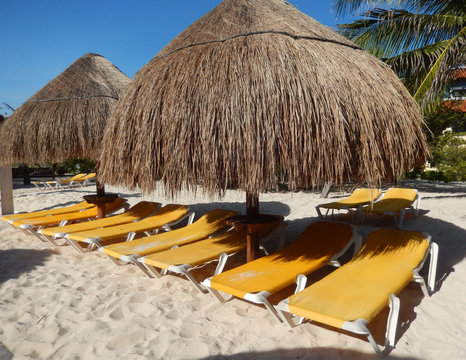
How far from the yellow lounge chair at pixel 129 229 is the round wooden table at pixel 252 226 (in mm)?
1447

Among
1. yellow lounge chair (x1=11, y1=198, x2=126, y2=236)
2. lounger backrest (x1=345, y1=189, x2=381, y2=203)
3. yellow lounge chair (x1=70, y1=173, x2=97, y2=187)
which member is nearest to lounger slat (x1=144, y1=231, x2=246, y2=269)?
yellow lounge chair (x1=11, y1=198, x2=126, y2=236)

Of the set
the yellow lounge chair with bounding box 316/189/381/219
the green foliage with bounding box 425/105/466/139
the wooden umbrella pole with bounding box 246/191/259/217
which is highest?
the green foliage with bounding box 425/105/466/139

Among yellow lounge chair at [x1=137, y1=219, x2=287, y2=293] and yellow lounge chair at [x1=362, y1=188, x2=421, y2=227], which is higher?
yellow lounge chair at [x1=362, y1=188, x2=421, y2=227]

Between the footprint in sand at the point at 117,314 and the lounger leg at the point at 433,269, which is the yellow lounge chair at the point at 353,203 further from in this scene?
the footprint in sand at the point at 117,314

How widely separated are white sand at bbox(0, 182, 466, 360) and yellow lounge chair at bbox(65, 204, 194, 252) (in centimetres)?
30

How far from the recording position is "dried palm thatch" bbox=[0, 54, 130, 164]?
4969 mm

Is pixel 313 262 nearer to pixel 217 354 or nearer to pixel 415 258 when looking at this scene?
pixel 415 258

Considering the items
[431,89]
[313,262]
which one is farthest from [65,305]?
[431,89]

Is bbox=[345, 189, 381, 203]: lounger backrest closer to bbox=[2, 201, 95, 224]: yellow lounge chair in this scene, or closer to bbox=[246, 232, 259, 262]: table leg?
bbox=[246, 232, 259, 262]: table leg

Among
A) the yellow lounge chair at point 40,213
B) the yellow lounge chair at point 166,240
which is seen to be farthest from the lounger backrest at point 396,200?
the yellow lounge chair at point 40,213

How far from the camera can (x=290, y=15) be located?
3.18m

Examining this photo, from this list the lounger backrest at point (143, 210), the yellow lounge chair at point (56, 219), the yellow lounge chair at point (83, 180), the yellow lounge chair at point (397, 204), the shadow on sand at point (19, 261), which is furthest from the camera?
the yellow lounge chair at point (83, 180)

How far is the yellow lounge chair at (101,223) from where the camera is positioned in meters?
3.98

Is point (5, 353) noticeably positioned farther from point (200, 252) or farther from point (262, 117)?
point (262, 117)
